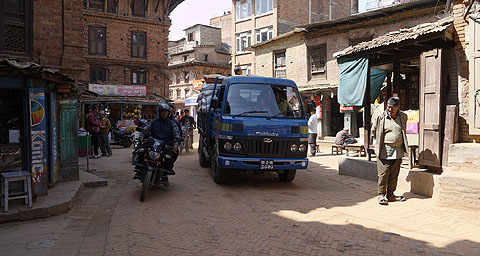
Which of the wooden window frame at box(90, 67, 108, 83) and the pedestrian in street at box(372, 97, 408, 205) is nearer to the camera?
the pedestrian in street at box(372, 97, 408, 205)

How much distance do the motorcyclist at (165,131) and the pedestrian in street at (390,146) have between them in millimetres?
4294

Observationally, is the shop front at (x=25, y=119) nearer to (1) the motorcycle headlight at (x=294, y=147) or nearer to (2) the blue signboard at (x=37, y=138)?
(2) the blue signboard at (x=37, y=138)

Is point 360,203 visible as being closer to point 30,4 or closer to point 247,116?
point 247,116

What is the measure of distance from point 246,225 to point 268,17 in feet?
→ 87.3

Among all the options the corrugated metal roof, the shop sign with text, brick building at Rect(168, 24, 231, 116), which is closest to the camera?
the corrugated metal roof

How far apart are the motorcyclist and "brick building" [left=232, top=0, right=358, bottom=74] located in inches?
859

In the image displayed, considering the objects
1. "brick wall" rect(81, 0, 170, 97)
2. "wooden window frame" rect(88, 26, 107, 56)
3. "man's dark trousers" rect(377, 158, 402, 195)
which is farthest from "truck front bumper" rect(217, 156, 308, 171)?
"wooden window frame" rect(88, 26, 107, 56)

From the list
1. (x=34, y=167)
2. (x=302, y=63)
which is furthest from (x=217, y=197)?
(x=302, y=63)

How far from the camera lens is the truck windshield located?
801 cm

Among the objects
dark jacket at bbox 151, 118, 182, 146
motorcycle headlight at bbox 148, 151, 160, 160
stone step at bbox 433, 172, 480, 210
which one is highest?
dark jacket at bbox 151, 118, 182, 146

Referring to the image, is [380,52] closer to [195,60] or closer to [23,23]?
[23,23]

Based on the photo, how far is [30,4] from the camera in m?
8.30

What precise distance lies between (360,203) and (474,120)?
9.09 feet

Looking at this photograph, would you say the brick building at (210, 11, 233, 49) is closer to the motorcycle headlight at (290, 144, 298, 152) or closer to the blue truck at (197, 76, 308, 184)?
the blue truck at (197, 76, 308, 184)
